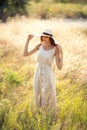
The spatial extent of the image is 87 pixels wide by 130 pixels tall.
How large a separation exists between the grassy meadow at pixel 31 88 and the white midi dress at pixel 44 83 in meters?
0.16

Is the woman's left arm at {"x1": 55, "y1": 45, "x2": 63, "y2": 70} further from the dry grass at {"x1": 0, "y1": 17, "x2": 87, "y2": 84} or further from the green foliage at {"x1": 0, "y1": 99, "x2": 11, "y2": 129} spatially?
the dry grass at {"x1": 0, "y1": 17, "x2": 87, "y2": 84}

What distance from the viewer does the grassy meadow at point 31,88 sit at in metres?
5.82

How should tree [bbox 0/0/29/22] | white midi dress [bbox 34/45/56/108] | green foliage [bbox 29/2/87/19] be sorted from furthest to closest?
green foliage [bbox 29/2/87/19]
tree [bbox 0/0/29/22]
white midi dress [bbox 34/45/56/108]

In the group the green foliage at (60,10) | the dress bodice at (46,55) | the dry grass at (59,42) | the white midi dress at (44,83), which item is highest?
the dress bodice at (46,55)

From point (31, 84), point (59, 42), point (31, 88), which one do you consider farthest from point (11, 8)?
point (31, 88)

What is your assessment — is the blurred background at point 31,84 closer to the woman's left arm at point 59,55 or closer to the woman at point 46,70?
the woman at point 46,70

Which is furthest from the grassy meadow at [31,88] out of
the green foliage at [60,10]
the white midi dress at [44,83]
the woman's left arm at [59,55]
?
the green foliage at [60,10]

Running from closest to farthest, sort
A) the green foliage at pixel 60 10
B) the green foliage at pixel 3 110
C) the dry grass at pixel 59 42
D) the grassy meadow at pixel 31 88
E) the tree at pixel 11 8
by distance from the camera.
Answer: the grassy meadow at pixel 31 88
the green foliage at pixel 3 110
the dry grass at pixel 59 42
the tree at pixel 11 8
the green foliage at pixel 60 10

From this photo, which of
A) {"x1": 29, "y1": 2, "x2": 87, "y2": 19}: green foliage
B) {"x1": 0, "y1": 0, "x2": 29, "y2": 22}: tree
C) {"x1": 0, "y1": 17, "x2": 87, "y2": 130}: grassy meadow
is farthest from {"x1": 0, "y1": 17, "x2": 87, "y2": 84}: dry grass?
{"x1": 29, "y1": 2, "x2": 87, "y2": 19}: green foliage

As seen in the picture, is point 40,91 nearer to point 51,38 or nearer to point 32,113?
point 32,113

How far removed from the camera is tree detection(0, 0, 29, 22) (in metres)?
15.1

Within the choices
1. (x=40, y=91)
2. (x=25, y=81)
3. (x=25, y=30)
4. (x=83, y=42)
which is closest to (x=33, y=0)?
(x=25, y=30)

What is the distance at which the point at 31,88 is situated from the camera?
26.1 feet

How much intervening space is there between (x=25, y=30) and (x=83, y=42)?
2.76m
